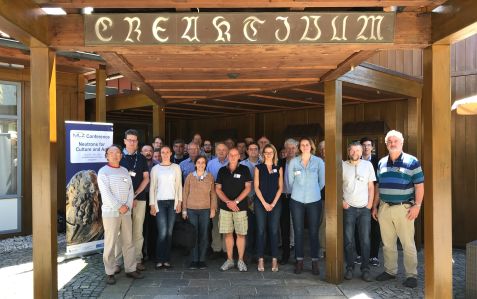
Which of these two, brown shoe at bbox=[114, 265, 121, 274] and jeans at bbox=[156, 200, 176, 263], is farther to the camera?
jeans at bbox=[156, 200, 176, 263]

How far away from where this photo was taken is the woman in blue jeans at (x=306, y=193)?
555cm

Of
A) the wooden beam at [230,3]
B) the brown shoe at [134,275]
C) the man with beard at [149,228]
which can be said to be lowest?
the brown shoe at [134,275]

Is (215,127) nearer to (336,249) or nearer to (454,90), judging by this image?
(454,90)

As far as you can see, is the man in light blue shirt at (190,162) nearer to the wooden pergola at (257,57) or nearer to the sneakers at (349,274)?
the wooden pergola at (257,57)

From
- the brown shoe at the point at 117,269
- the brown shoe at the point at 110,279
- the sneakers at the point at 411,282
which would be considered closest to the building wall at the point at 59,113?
the brown shoe at the point at 117,269

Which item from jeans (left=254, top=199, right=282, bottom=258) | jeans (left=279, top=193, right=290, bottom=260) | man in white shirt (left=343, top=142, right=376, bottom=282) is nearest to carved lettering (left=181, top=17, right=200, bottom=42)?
jeans (left=254, top=199, right=282, bottom=258)

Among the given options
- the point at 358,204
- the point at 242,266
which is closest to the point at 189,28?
the point at 358,204

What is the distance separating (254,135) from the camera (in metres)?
10.9

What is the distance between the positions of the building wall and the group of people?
3.33m

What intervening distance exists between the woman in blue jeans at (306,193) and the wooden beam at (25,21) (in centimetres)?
342

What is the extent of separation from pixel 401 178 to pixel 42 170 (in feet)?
13.3

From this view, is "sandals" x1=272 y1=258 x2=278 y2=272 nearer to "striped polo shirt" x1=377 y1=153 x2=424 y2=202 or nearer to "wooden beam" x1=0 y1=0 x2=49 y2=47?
"striped polo shirt" x1=377 y1=153 x2=424 y2=202

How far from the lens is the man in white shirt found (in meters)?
5.44

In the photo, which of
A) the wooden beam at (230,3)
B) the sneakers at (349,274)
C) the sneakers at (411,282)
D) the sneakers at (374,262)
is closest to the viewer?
the wooden beam at (230,3)
